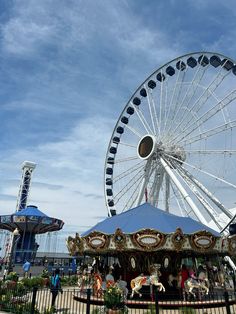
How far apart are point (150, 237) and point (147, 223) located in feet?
4.16

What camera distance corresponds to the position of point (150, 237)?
13.8 m

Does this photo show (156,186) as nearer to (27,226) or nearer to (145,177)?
(145,177)

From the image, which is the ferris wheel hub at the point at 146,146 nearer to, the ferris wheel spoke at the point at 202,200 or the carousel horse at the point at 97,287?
the ferris wheel spoke at the point at 202,200

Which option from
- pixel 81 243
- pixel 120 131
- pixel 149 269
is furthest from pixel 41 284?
pixel 120 131

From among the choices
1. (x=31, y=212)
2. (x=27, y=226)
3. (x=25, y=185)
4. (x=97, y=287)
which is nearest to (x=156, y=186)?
(x=97, y=287)

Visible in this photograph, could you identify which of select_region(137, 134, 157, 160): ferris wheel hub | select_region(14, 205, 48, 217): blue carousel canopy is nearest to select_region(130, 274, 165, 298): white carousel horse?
select_region(137, 134, 157, 160): ferris wheel hub

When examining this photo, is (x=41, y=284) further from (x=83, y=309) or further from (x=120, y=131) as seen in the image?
(x=120, y=131)

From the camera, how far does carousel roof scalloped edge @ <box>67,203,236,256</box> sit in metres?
13.8

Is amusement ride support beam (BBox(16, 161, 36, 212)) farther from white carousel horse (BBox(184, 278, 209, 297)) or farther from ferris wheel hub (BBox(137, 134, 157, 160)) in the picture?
white carousel horse (BBox(184, 278, 209, 297))

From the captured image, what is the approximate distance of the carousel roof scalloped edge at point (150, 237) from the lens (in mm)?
13820

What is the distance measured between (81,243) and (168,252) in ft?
13.8

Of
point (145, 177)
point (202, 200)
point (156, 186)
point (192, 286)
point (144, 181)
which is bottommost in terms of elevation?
point (192, 286)

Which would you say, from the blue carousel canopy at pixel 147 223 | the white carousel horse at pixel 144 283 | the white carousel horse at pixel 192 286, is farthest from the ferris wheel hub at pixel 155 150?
the white carousel horse at pixel 144 283

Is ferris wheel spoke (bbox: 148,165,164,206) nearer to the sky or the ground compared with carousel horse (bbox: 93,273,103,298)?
nearer to the sky
